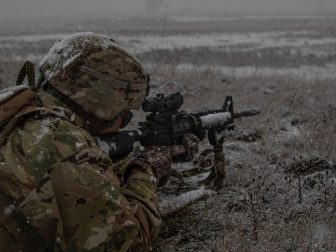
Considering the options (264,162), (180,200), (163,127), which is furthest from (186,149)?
(264,162)

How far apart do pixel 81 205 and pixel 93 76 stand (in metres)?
0.75

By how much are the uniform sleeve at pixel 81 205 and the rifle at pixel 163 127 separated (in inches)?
32.8

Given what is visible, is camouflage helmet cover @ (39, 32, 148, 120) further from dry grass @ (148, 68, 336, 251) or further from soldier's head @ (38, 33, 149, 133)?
dry grass @ (148, 68, 336, 251)

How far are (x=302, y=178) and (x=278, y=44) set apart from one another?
1774cm

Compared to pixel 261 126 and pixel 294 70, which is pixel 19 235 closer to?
pixel 261 126

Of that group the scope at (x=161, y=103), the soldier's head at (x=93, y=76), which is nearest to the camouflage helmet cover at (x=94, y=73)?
the soldier's head at (x=93, y=76)

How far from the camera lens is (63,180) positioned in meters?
2.15

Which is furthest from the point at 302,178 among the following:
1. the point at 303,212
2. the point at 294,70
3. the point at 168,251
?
the point at 294,70

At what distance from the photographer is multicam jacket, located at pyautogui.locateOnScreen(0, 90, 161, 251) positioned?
7.00ft

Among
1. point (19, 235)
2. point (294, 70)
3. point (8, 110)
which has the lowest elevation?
point (294, 70)

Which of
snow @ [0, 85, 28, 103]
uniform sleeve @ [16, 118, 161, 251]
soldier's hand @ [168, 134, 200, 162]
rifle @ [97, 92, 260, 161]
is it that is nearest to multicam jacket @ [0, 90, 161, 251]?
uniform sleeve @ [16, 118, 161, 251]

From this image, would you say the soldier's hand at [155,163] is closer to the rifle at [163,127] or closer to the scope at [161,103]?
the rifle at [163,127]

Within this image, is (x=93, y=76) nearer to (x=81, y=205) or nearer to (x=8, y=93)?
(x=8, y=93)

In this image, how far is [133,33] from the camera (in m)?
26.2
